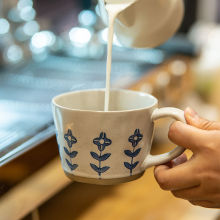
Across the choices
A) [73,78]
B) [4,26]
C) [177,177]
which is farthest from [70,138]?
[4,26]

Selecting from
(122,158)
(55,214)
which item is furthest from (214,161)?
(55,214)

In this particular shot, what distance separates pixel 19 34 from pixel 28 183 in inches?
21.8

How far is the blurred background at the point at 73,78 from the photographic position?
64 cm

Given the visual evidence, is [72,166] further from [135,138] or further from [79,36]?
[79,36]

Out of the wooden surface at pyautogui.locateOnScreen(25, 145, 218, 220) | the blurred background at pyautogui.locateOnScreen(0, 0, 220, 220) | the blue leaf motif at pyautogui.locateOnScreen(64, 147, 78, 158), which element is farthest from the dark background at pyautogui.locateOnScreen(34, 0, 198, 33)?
the blue leaf motif at pyautogui.locateOnScreen(64, 147, 78, 158)

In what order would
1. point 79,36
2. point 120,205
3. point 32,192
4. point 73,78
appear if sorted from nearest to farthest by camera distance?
point 32,192 < point 120,205 < point 73,78 < point 79,36

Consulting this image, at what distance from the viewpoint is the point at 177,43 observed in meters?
1.21

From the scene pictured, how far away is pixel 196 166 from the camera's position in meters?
0.46

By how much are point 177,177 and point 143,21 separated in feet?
0.64

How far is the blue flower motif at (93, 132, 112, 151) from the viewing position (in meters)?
0.44

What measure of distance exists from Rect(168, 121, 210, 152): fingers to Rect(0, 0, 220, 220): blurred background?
19 centimetres

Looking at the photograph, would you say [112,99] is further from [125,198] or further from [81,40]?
[81,40]

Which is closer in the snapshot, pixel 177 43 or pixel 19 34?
pixel 19 34

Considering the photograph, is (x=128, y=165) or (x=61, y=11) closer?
(x=128, y=165)
